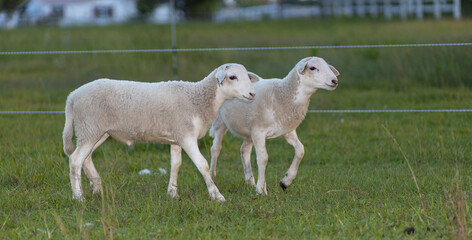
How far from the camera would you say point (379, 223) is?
5.15 metres

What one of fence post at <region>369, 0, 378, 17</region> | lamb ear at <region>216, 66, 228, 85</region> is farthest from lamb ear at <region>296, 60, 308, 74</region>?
fence post at <region>369, 0, 378, 17</region>

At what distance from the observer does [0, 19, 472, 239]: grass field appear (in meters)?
5.12

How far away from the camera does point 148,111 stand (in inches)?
240

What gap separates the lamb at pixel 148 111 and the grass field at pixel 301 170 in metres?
0.50

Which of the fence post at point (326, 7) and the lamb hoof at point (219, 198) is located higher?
the lamb hoof at point (219, 198)

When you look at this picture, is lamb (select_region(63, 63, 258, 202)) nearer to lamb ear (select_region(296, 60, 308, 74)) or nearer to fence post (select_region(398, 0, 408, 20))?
lamb ear (select_region(296, 60, 308, 74))

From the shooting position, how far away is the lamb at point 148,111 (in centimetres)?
604

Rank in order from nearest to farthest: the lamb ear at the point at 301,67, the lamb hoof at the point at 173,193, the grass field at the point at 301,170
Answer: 1. the grass field at the point at 301,170
2. the lamb hoof at the point at 173,193
3. the lamb ear at the point at 301,67

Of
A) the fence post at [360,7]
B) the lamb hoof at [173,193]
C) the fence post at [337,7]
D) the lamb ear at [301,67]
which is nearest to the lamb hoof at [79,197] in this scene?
the lamb hoof at [173,193]

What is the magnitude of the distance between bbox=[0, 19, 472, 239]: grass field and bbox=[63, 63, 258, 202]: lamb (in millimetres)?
497

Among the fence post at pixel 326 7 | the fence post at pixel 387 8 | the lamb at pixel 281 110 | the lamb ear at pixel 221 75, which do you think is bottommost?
the fence post at pixel 326 7

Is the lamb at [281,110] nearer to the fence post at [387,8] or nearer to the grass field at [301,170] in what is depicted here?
the grass field at [301,170]

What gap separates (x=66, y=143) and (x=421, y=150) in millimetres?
4040

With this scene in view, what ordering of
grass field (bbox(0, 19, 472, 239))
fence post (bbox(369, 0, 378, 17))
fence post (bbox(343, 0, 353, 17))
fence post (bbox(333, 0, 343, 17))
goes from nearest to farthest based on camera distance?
grass field (bbox(0, 19, 472, 239)), fence post (bbox(369, 0, 378, 17)), fence post (bbox(343, 0, 353, 17)), fence post (bbox(333, 0, 343, 17))
